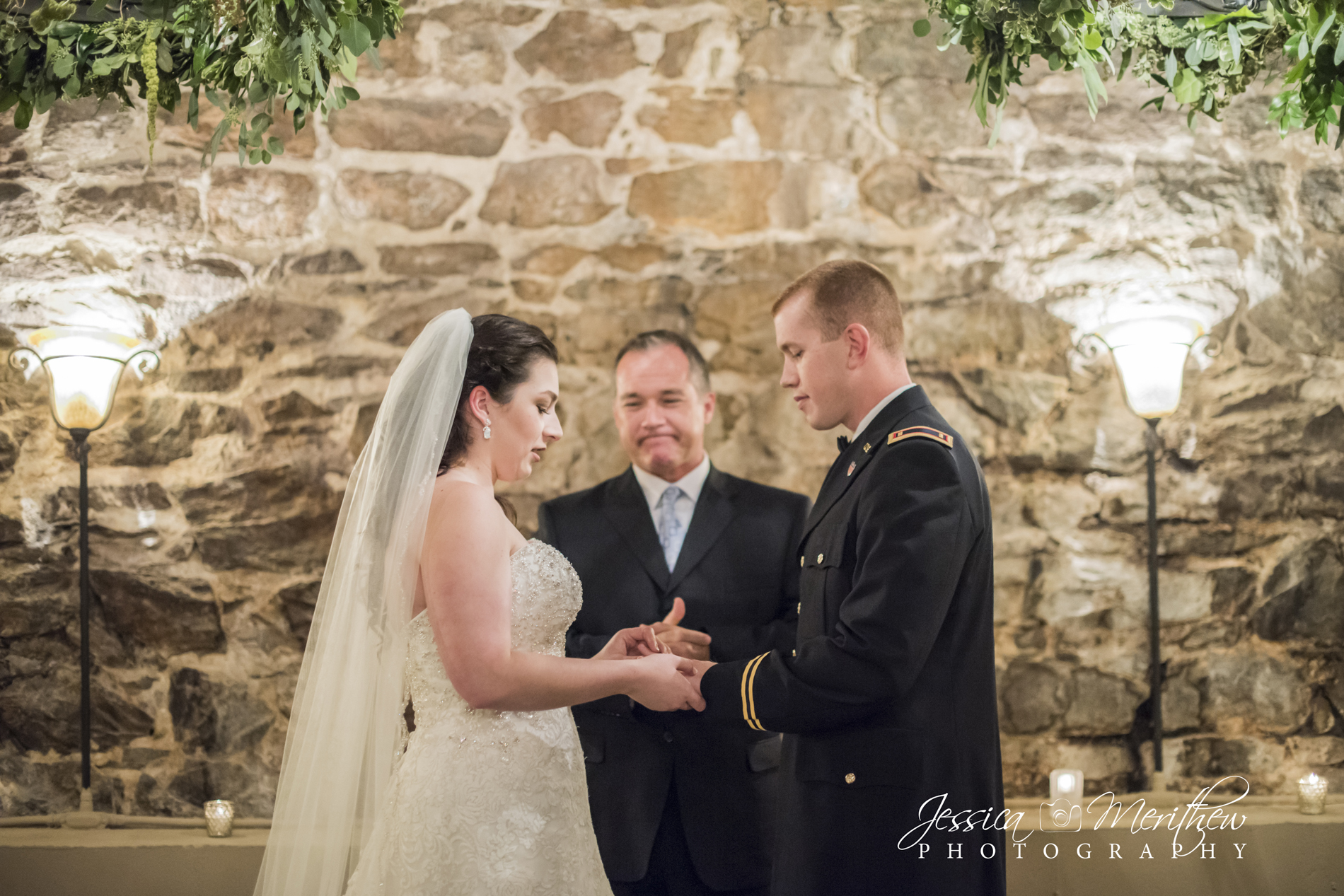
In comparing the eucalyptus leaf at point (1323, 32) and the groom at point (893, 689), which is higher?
the eucalyptus leaf at point (1323, 32)

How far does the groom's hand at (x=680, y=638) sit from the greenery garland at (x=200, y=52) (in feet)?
4.68

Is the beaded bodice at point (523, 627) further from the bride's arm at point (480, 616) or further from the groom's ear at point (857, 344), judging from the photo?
the groom's ear at point (857, 344)

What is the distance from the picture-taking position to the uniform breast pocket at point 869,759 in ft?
5.98

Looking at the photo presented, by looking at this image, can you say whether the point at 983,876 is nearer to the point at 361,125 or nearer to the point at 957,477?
the point at 957,477

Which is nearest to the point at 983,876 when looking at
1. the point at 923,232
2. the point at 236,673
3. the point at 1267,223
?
the point at 923,232

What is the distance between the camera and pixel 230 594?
317 centimetres

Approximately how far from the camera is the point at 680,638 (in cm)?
234

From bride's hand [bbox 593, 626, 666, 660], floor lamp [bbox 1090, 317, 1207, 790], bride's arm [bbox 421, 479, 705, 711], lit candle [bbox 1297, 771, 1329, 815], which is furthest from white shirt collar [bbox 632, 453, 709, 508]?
lit candle [bbox 1297, 771, 1329, 815]

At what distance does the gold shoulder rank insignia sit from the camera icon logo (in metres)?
1.64

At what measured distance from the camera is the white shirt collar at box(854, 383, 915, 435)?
204cm

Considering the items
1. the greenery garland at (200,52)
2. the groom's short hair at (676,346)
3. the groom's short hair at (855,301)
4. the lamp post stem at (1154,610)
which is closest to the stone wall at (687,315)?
the lamp post stem at (1154,610)

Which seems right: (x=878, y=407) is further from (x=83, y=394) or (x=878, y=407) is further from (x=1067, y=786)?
(x=83, y=394)

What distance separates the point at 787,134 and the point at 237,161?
1947 mm

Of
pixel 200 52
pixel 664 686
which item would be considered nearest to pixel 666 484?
pixel 664 686
